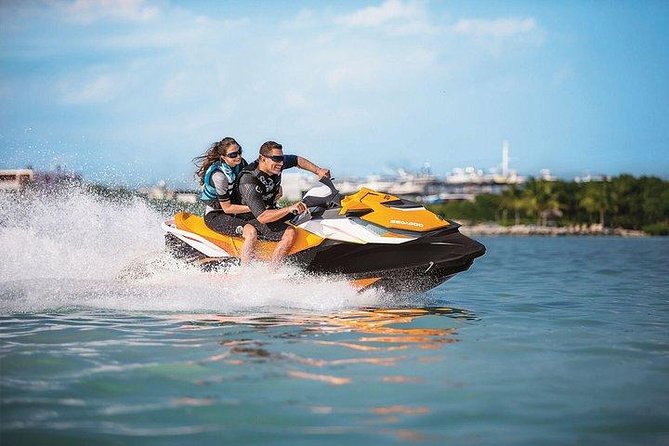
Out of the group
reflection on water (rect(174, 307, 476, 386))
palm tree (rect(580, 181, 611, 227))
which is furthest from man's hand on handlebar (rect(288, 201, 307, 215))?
palm tree (rect(580, 181, 611, 227))

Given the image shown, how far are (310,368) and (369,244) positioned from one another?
2.75 m

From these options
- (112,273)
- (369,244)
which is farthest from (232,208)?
(112,273)

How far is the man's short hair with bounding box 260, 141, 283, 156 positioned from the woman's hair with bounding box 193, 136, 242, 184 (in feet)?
0.81

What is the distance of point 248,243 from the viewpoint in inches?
271

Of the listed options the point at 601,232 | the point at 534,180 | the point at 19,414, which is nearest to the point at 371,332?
the point at 19,414

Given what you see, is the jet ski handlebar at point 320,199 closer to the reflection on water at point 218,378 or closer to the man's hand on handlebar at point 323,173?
the man's hand on handlebar at point 323,173

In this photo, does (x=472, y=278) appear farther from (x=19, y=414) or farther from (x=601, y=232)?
(x=601, y=232)

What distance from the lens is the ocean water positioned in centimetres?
323

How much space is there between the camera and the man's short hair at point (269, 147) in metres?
6.83

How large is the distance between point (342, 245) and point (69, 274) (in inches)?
105

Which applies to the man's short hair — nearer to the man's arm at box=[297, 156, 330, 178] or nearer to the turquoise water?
the man's arm at box=[297, 156, 330, 178]

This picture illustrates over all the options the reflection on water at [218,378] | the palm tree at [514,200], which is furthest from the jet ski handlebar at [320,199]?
the palm tree at [514,200]

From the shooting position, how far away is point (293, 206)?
671 cm

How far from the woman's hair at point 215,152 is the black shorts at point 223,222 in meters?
0.32
